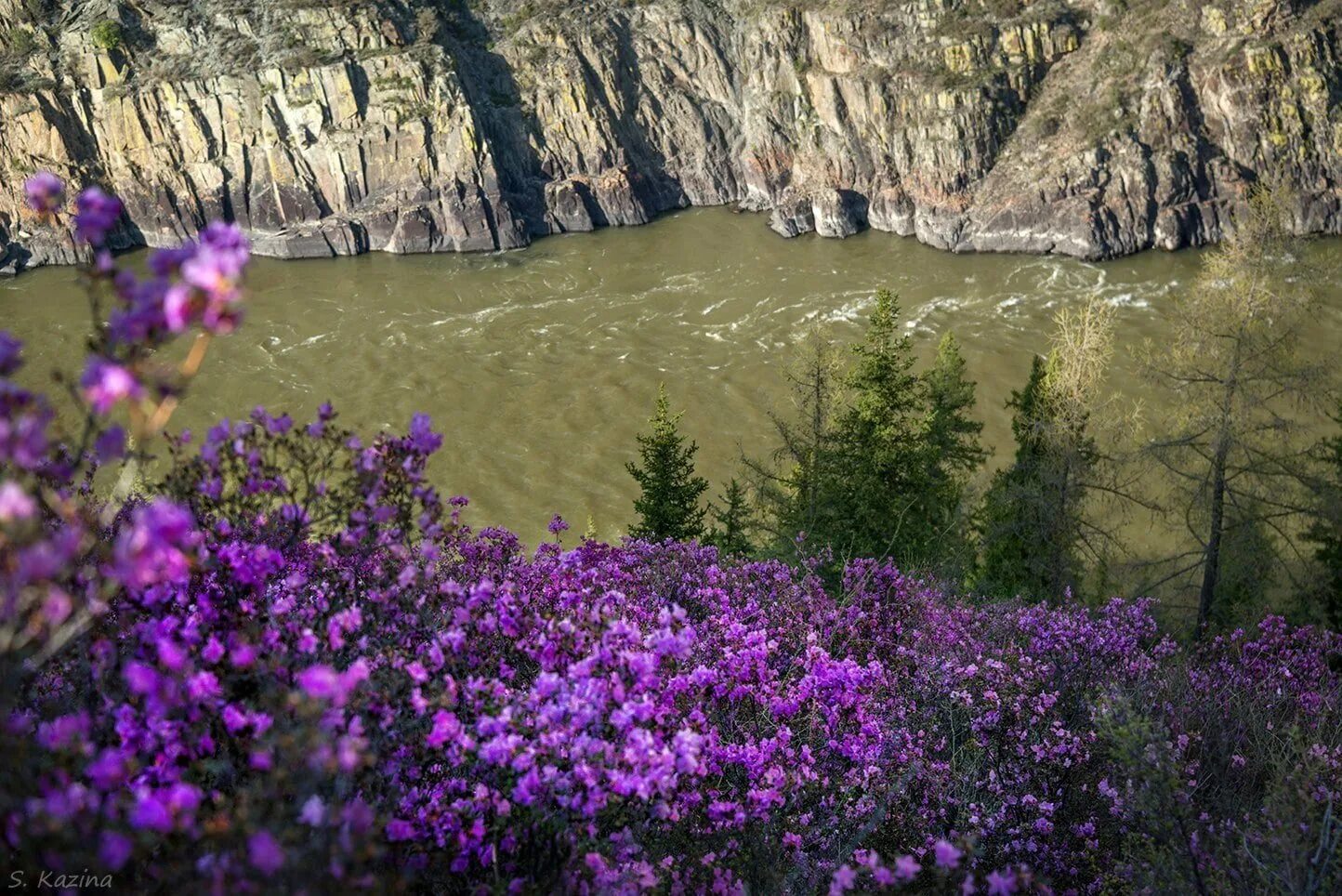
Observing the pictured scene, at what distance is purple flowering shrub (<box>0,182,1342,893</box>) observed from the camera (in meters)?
2.88

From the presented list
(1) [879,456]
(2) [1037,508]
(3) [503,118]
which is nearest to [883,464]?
(1) [879,456]

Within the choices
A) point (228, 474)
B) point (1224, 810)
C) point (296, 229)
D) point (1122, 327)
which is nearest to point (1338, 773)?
point (1224, 810)

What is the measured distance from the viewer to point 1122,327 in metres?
45.2

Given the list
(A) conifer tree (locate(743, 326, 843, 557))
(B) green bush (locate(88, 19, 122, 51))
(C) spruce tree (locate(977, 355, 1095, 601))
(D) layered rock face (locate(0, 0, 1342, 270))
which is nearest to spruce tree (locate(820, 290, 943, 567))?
(A) conifer tree (locate(743, 326, 843, 557))

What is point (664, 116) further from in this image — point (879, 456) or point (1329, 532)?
point (1329, 532)

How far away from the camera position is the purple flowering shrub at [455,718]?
2.88 metres

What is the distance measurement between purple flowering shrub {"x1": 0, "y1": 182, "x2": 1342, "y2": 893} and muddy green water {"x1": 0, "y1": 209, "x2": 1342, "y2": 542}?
2572cm

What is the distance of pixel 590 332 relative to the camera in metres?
50.1

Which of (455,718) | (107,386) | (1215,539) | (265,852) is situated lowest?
(1215,539)

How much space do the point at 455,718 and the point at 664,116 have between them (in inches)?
2819

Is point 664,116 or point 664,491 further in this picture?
point 664,116

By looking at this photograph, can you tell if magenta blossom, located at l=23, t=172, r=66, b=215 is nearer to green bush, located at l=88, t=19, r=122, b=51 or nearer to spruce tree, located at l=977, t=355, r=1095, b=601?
spruce tree, located at l=977, t=355, r=1095, b=601

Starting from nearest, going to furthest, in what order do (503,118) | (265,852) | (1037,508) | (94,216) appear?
(265,852), (94,216), (1037,508), (503,118)

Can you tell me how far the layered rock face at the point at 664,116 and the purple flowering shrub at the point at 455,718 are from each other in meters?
51.7
